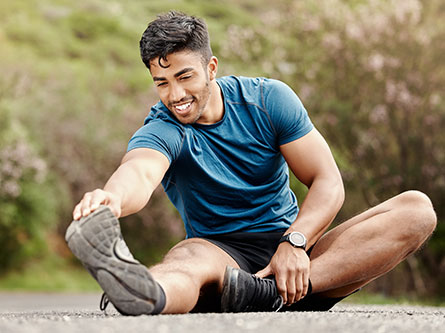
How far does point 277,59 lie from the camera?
14781 millimetres

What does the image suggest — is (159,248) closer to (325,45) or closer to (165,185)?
(325,45)

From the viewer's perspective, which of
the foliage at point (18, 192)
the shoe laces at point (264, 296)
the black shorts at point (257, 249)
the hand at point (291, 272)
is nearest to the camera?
the shoe laces at point (264, 296)

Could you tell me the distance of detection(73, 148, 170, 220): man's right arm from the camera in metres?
2.97

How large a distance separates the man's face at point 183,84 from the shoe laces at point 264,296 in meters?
0.98

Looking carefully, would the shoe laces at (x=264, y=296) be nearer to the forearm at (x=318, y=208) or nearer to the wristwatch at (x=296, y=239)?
the wristwatch at (x=296, y=239)

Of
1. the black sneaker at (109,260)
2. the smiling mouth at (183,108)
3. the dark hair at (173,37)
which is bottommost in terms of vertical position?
the black sneaker at (109,260)

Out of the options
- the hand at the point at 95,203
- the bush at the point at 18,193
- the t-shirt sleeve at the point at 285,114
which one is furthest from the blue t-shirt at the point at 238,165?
the bush at the point at 18,193

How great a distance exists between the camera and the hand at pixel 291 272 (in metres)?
3.56

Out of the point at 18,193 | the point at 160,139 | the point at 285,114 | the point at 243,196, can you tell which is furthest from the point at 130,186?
the point at 18,193

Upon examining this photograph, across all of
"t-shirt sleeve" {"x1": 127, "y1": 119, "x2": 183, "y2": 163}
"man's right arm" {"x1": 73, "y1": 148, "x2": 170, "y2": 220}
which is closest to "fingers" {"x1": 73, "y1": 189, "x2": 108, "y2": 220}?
"man's right arm" {"x1": 73, "y1": 148, "x2": 170, "y2": 220}

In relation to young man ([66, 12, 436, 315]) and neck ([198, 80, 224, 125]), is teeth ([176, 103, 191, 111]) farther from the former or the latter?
neck ([198, 80, 224, 125])

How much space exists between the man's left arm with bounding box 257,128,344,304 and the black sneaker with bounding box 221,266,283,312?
0.06m

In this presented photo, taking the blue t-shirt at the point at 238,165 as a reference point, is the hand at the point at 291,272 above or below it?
below

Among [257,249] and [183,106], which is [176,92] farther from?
[257,249]
